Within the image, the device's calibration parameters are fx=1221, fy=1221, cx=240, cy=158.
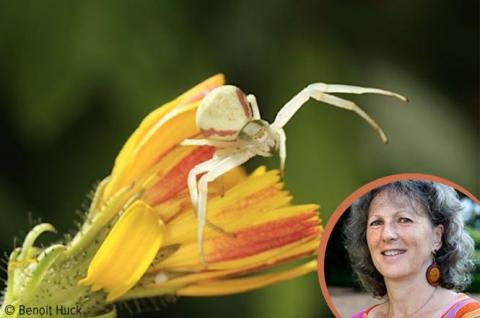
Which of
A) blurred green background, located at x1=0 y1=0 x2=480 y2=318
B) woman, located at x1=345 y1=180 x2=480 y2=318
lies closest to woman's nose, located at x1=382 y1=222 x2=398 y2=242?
woman, located at x1=345 y1=180 x2=480 y2=318

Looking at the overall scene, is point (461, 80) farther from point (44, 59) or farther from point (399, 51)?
point (44, 59)

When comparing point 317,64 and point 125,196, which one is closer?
point 125,196

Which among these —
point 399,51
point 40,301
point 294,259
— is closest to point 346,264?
point 294,259

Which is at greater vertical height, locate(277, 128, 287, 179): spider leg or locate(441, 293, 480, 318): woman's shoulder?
locate(277, 128, 287, 179): spider leg

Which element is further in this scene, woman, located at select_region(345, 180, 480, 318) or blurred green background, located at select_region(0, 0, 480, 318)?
blurred green background, located at select_region(0, 0, 480, 318)

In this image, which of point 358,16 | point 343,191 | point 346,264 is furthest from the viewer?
point 358,16

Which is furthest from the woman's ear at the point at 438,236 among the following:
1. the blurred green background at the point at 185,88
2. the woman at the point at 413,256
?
the blurred green background at the point at 185,88

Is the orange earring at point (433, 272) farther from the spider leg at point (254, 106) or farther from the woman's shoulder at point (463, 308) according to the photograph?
the spider leg at point (254, 106)

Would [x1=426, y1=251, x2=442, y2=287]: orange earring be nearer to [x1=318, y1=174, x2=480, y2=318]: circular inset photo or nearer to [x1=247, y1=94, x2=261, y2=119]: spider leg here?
[x1=318, y1=174, x2=480, y2=318]: circular inset photo
